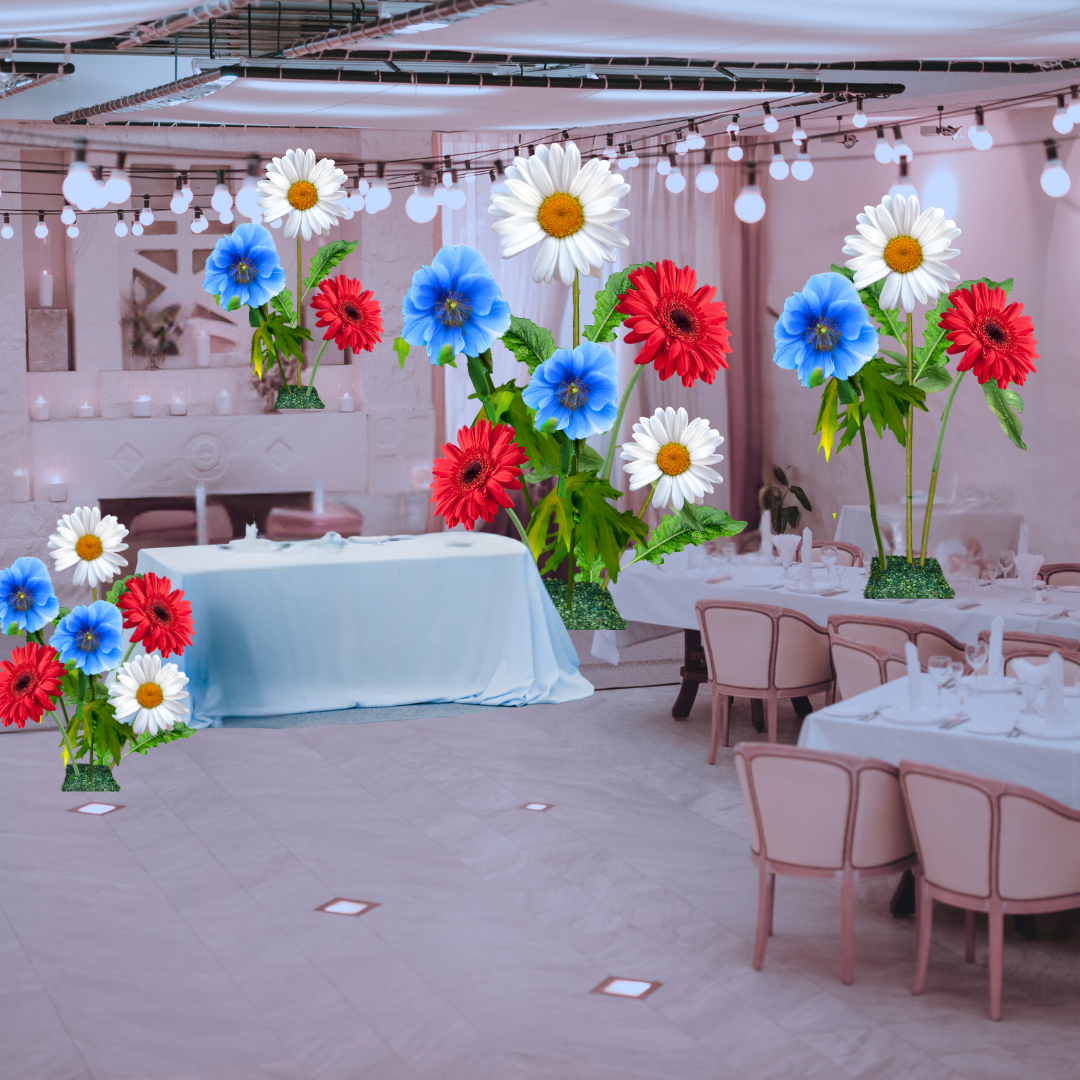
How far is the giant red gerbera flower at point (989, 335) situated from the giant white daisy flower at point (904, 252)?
0.61 feet

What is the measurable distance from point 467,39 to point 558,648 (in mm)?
3880

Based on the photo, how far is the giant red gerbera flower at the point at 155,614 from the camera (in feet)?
15.9

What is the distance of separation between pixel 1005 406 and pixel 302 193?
124cm

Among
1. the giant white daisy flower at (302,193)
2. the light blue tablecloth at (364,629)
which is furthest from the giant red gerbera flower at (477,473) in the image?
the light blue tablecloth at (364,629)

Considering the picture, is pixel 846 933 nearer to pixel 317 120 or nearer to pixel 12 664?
pixel 12 664

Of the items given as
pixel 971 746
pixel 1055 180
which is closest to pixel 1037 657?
pixel 971 746

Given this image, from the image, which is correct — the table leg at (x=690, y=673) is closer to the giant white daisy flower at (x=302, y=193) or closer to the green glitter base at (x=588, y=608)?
the giant white daisy flower at (x=302, y=193)

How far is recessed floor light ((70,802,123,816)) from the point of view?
240 inches

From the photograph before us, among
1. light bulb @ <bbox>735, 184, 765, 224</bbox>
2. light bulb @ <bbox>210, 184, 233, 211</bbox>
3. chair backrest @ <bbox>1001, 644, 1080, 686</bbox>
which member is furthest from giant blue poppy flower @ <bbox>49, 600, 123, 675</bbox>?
light bulb @ <bbox>210, 184, 233, 211</bbox>

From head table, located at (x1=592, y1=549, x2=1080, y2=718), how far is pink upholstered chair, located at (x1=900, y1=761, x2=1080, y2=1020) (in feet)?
8.21

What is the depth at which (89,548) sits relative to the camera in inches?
184

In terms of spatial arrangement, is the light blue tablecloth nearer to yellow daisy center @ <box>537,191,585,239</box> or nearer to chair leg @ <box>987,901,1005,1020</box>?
chair leg @ <box>987,901,1005,1020</box>

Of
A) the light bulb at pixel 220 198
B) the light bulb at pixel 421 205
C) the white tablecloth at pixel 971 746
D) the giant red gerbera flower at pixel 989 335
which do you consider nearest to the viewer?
the giant red gerbera flower at pixel 989 335

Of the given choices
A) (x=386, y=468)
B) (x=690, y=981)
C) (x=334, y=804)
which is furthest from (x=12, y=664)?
(x=386, y=468)
